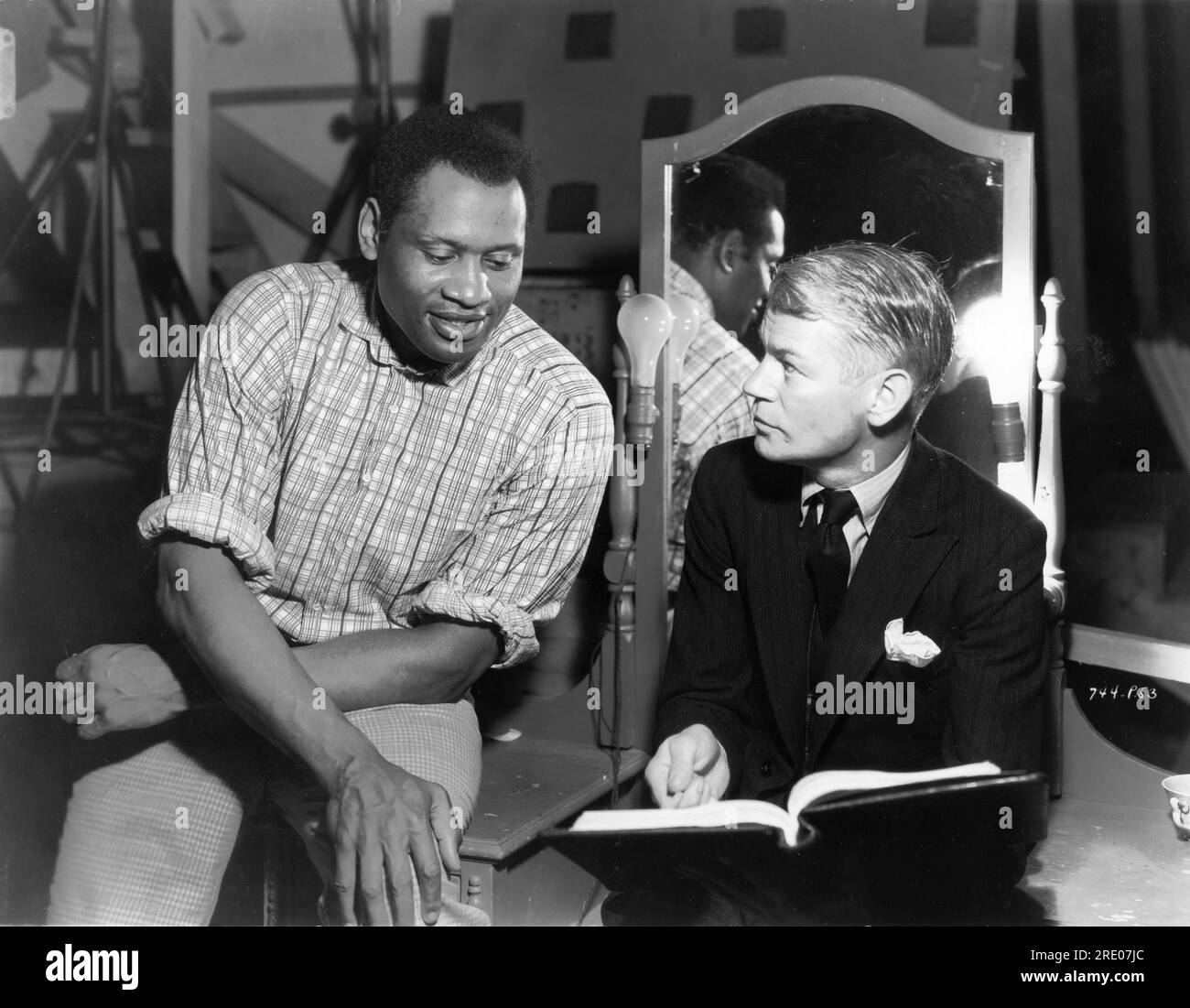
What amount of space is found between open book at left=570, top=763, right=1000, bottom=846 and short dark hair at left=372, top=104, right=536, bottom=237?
3.13ft

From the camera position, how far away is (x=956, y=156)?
2213mm

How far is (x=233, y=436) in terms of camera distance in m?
1.87

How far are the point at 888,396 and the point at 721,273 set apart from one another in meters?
0.52

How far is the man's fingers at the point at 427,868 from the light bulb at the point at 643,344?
98cm

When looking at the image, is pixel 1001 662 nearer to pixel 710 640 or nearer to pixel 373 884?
pixel 710 640

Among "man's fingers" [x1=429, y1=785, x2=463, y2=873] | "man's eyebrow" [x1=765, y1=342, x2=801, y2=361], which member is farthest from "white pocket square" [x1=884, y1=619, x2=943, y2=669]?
"man's fingers" [x1=429, y1=785, x2=463, y2=873]

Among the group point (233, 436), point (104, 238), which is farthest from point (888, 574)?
point (104, 238)

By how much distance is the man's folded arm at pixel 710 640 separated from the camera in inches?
77.7

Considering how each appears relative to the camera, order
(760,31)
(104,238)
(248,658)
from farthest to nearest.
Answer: (104,238) < (760,31) < (248,658)

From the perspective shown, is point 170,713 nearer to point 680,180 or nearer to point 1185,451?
point 680,180

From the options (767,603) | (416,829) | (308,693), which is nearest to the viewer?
(416,829)

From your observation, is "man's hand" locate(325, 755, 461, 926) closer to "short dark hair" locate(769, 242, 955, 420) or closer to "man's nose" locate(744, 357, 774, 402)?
"man's nose" locate(744, 357, 774, 402)
